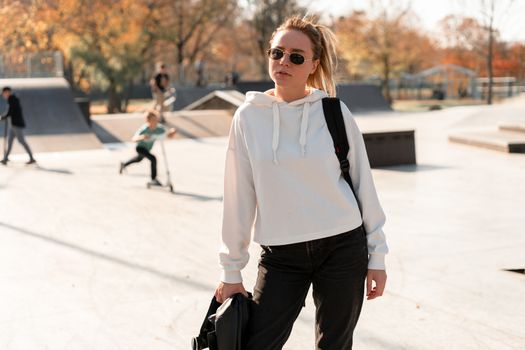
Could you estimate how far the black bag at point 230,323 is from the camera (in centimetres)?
250

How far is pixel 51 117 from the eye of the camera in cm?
1973

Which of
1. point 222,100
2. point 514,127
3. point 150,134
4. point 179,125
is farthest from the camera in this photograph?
point 222,100

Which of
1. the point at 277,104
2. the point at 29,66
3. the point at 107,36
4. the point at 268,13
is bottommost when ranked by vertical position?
the point at 277,104

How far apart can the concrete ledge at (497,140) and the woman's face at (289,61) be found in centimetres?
1317

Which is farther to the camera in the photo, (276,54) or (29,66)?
(29,66)

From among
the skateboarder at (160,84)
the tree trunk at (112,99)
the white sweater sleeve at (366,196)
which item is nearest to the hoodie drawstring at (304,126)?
the white sweater sleeve at (366,196)

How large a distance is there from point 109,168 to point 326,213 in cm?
1151

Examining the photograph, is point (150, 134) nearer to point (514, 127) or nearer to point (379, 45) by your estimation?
point (514, 127)

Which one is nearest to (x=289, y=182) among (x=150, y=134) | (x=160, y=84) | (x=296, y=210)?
(x=296, y=210)

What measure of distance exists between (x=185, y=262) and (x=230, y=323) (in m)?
3.98

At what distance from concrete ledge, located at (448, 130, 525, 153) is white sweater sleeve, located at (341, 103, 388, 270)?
13047mm

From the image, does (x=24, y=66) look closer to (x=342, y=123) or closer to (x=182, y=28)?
(x=182, y=28)

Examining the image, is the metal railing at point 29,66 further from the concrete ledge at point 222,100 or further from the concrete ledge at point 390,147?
the concrete ledge at point 390,147

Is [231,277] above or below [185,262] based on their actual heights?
above
